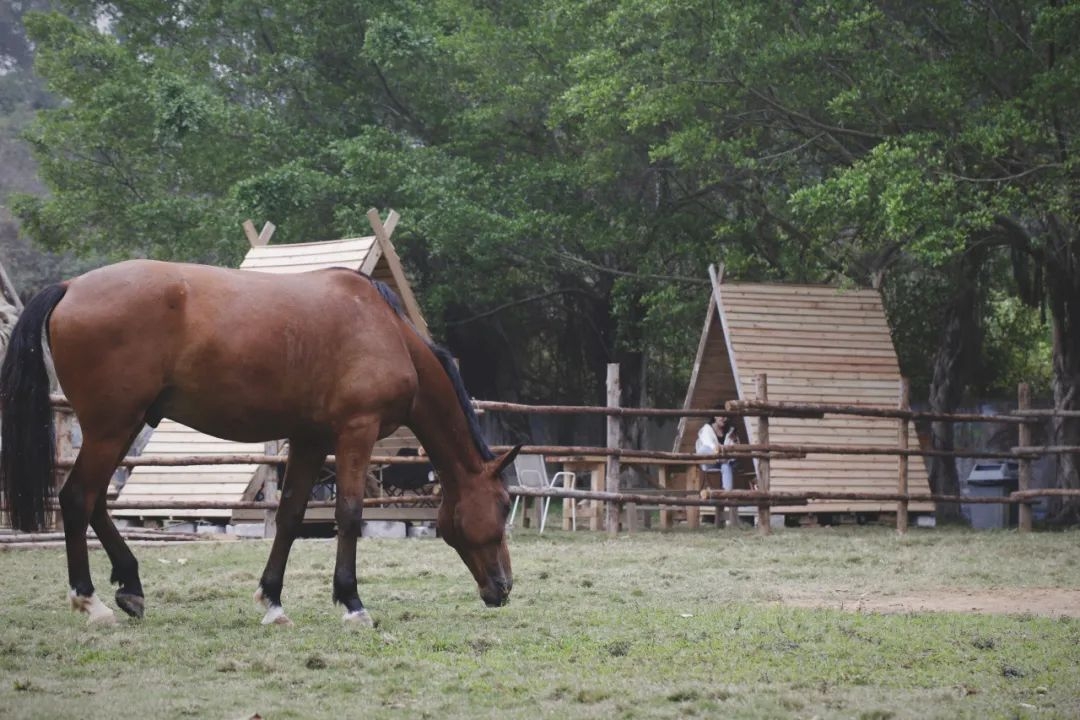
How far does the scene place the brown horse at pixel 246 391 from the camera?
669cm

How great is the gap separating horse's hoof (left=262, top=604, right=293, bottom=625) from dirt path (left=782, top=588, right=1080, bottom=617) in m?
2.86

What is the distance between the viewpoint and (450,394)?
7.60 metres

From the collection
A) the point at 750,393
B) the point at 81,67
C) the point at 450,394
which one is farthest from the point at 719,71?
the point at 81,67

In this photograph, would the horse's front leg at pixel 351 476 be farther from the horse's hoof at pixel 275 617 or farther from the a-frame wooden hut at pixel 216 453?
the a-frame wooden hut at pixel 216 453

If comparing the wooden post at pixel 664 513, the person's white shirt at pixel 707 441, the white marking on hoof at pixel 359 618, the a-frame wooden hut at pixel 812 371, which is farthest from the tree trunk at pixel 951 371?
the white marking on hoof at pixel 359 618

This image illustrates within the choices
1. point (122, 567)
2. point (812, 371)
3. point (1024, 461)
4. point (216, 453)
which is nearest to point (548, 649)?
point (122, 567)

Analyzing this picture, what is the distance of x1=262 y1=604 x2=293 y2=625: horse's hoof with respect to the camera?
6.86 metres

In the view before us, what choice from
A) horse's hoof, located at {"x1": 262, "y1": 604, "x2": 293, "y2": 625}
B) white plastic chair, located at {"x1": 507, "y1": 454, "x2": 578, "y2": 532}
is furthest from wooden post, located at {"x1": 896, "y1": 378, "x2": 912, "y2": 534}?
horse's hoof, located at {"x1": 262, "y1": 604, "x2": 293, "y2": 625}

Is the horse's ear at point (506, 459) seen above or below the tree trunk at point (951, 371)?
below

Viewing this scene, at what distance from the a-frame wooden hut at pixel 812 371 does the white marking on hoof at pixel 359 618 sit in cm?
944

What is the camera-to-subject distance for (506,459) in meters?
7.36

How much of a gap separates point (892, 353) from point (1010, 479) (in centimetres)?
311

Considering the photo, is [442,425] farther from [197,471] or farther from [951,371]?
[951,371]

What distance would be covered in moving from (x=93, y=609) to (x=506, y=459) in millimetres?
2086
